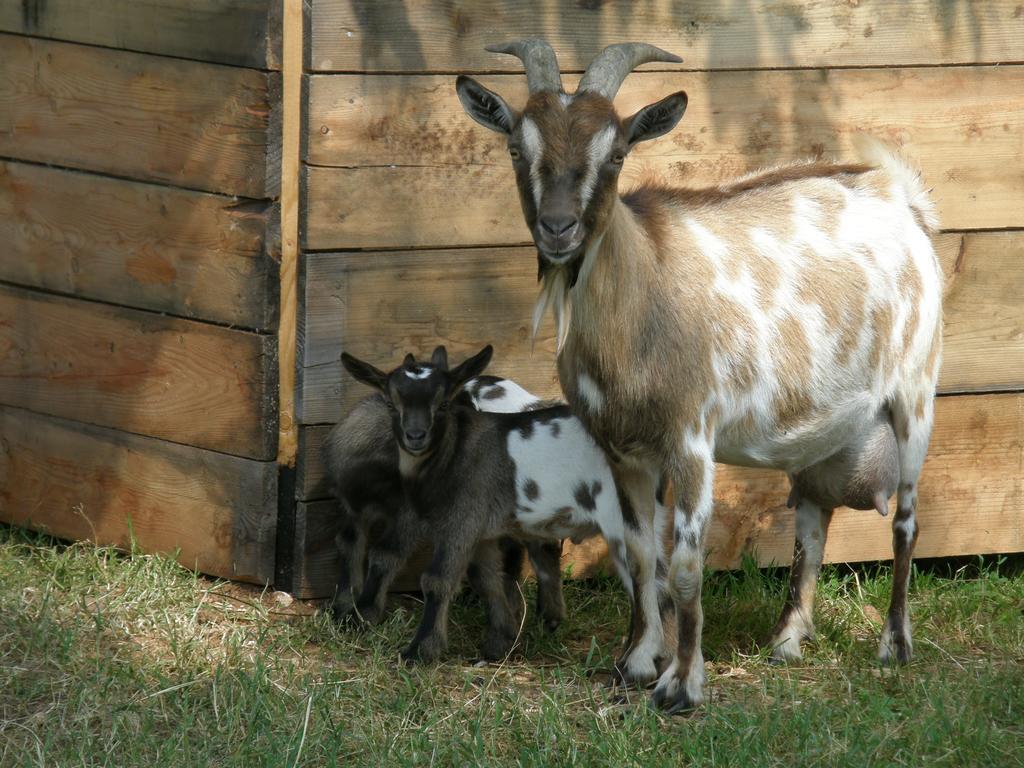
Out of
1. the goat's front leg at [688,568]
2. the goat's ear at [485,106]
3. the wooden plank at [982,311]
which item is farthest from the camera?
the wooden plank at [982,311]

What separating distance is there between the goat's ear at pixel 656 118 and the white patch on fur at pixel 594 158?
159mm

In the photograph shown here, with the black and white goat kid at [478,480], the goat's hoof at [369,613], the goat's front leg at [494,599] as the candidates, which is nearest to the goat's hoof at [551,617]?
the goat's front leg at [494,599]

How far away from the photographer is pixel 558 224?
434 cm

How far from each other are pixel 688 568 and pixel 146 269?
7.47 feet

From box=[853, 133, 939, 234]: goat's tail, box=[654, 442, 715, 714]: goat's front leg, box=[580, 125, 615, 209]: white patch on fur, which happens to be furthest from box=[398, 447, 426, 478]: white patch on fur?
box=[853, 133, 939, 234]: goat's tail

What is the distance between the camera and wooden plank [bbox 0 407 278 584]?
18.2 feet

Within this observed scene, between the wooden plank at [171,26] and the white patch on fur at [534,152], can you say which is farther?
the wooden plank at [171,26]

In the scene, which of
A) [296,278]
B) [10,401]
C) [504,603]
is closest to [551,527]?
[504,603]

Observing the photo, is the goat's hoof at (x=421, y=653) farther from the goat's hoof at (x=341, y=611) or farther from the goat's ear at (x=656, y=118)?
the goat's ear at (x=656, y=118)

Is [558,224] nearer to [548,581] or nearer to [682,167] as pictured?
[682,167]

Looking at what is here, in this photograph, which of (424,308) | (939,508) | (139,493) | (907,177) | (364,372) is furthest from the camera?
(939,508)

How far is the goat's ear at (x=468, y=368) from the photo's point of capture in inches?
203

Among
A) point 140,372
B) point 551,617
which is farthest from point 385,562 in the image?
point 140,372

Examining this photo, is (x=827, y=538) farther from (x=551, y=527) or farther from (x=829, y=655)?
(x=551, y=527)
